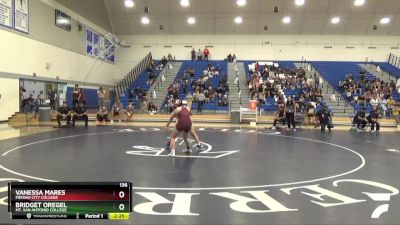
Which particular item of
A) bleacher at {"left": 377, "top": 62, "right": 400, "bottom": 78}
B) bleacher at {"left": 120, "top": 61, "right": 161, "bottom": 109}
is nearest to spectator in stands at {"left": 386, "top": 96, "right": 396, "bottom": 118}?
bleacher at {"left": 377, "top": 62, "right": 400, "bottom": 78}

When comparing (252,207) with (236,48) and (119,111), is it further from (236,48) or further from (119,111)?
(236,48)

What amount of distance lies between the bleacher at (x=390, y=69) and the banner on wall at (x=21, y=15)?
2868 centimetres

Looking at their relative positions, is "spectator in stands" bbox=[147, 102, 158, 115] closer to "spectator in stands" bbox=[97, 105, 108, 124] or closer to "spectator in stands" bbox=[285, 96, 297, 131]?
"spectator in stands" bbox=[97, 105, 108, 124]

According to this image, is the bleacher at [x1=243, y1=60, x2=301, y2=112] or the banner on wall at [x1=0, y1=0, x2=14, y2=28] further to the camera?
the bleacher at [x1=243, y1=60, x2=301, y2=112]

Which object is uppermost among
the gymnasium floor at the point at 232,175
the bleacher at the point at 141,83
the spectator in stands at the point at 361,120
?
the bleacher at the point at 141,83

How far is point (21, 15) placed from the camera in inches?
817

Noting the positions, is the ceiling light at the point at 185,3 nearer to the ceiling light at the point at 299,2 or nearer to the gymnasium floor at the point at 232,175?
the ceiling light at the point at 299,2

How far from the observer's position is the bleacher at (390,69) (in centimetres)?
3284

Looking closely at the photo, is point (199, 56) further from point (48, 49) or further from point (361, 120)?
point (361, 120)

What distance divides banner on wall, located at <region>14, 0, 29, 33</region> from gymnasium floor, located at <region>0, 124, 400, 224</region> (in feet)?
33.5

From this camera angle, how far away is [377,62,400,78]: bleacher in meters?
32.8

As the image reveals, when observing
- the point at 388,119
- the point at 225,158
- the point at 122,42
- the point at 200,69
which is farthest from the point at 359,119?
the point at 122,42

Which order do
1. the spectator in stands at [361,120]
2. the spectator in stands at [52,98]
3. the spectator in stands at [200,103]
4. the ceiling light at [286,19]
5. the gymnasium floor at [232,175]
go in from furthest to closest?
the ceiling light at [286,19] < the spectator in stands at [200,103] < the spectator in stands at [52,98] < the spectator in stands at [361,120] < the gymnasium floor at [232,175]
